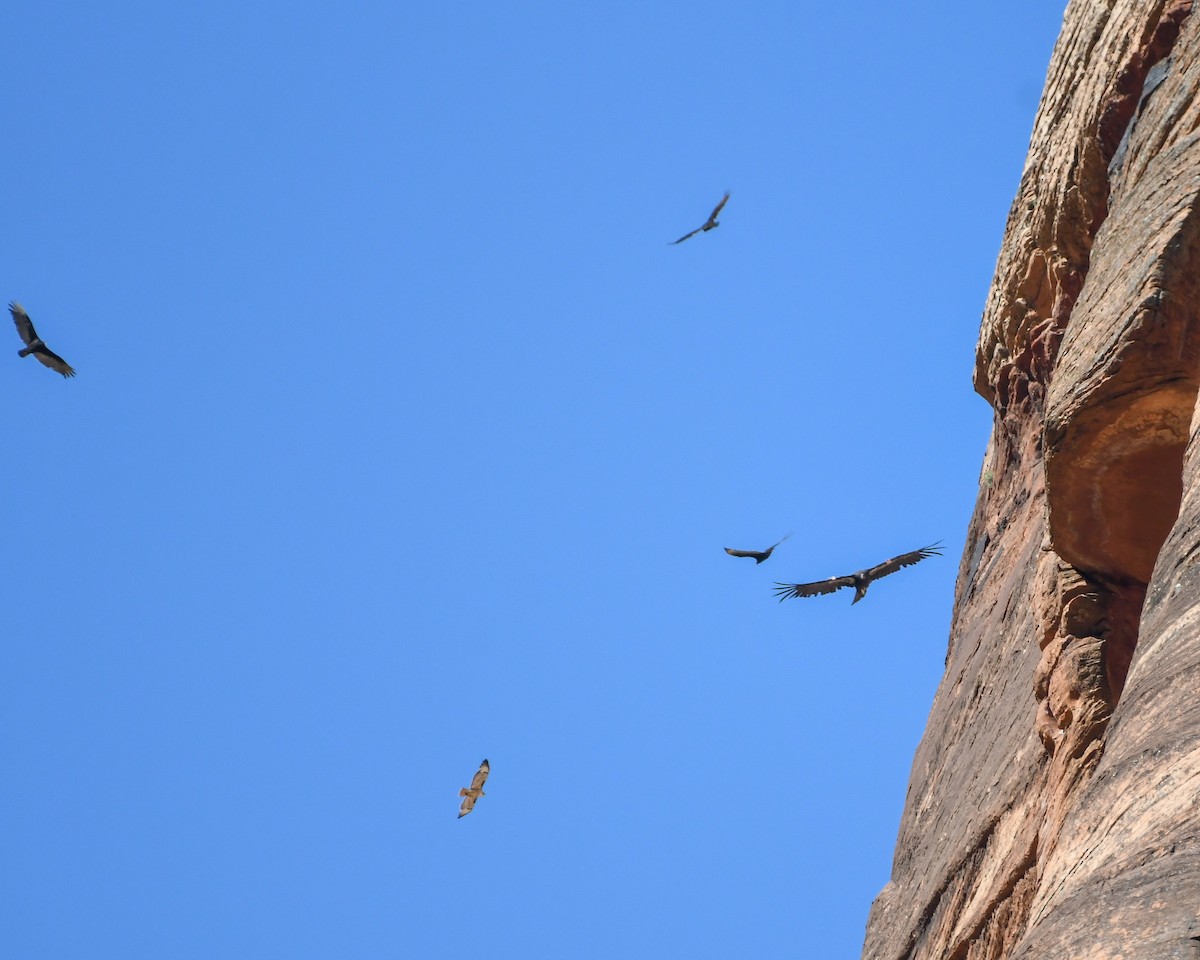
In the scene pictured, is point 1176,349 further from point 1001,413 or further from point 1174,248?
point 1001,413

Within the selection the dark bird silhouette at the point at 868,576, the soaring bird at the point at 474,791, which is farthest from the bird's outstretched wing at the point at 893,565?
the soaring bird at the point at 474,791

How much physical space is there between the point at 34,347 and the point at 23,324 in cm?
87

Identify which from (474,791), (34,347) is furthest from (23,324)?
(474,791)

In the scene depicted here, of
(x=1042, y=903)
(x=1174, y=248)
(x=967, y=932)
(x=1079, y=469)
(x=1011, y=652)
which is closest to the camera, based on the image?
(x=1042, y=903)

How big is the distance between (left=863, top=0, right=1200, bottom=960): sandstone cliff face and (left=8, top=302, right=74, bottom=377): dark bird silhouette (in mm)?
15049

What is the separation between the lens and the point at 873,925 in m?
13.8

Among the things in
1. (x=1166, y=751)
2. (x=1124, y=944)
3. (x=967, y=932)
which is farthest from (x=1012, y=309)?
(x=1124, y=944)

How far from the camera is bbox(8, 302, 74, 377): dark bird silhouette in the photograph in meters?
23.1

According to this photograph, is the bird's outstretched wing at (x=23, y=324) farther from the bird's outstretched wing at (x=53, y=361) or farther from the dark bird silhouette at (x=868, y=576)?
the dark bird silhouette at (x=868, y=576)

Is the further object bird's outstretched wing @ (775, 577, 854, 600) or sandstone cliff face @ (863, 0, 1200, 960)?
bird's outstretched wing @ (775, 577, 854, 600)

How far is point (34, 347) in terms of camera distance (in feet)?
75.6

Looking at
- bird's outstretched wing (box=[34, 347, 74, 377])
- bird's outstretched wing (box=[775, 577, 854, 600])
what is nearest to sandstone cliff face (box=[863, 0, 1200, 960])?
bird's outstretched wing (box=[775, 577, 854, 600])

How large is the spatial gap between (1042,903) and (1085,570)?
3093 millimetres

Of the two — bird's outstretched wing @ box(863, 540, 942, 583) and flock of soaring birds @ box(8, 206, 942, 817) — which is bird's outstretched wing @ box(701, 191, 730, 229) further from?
bird's outstretched wing @ box(863, 540, 942, 583)
